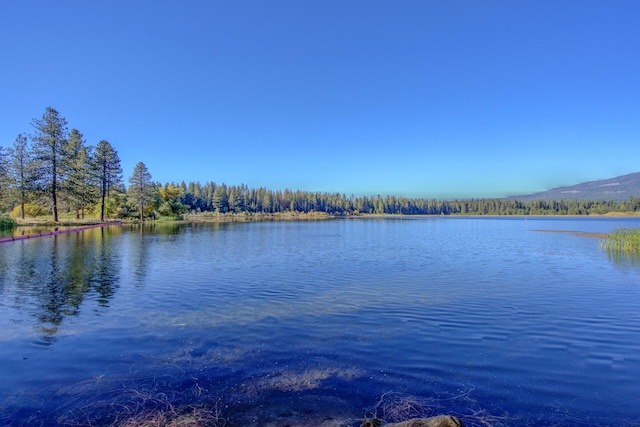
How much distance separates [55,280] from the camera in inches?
595

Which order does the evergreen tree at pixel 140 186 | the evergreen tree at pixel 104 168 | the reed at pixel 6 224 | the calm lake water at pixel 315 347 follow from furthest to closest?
the evergreen tree at pixel 140 186
the evergreen tree at pixel 104 168
the reed at pixel 6 224
the calm lake water at pixel 315 347

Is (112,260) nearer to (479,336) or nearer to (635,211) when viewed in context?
(479,336)

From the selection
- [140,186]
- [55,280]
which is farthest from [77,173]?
[55,280]

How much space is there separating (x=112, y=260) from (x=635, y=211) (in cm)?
21190

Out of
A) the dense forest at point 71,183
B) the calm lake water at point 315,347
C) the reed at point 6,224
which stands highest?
the dense forest at point 71,183

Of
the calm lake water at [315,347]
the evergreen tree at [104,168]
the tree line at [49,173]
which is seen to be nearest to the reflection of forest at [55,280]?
the calm lake water at [315,347]

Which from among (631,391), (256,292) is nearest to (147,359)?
(256,292)

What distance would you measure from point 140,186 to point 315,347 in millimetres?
73008

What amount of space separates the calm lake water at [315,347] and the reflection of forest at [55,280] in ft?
0.33

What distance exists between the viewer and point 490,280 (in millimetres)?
17250

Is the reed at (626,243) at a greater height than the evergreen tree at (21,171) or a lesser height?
lesser

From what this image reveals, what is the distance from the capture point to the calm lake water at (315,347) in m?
5.72

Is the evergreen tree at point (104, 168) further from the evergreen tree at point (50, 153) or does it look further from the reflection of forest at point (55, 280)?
the reflection of forest at point (55, 280)

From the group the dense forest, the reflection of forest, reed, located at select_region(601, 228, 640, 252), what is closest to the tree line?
the dense forest
